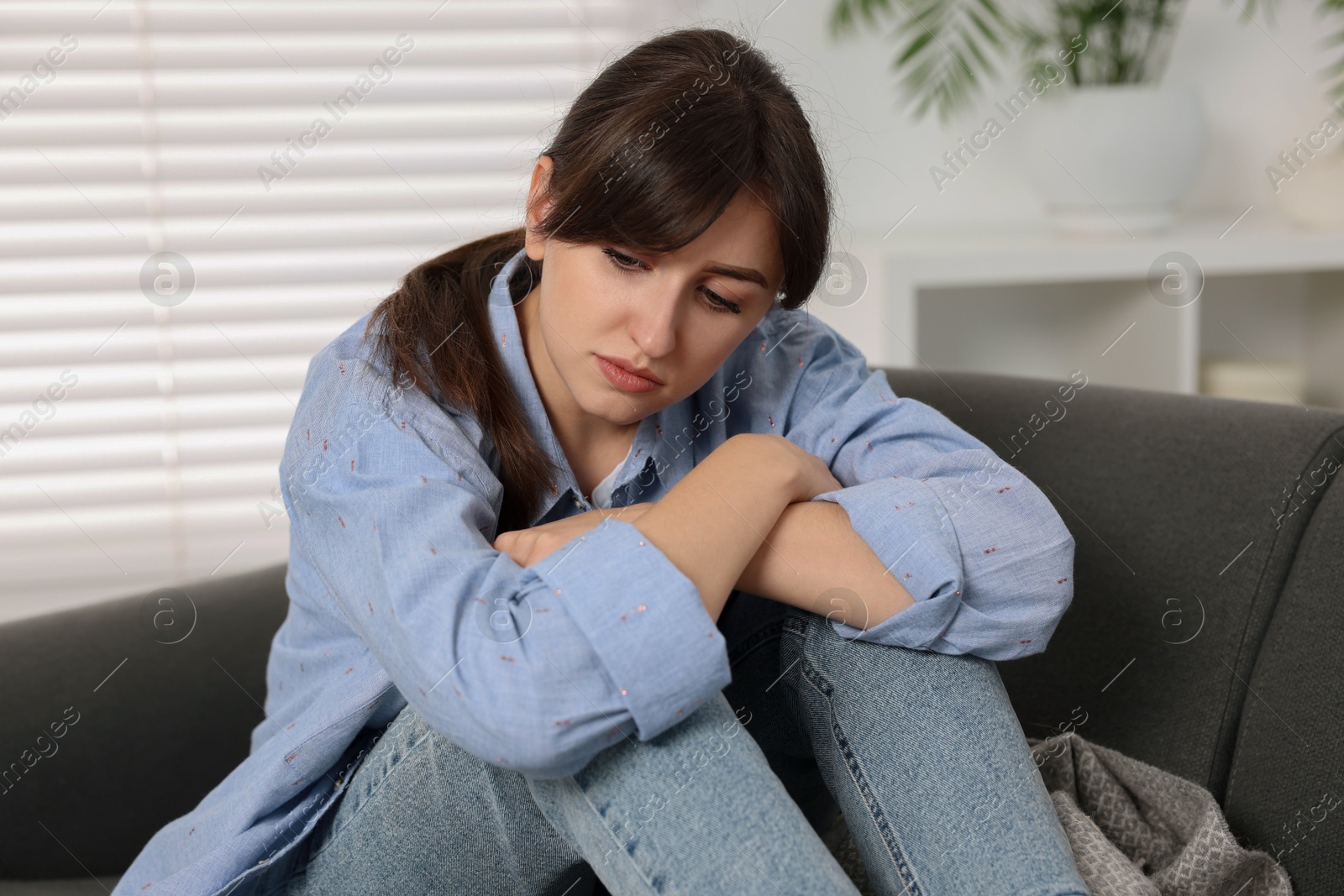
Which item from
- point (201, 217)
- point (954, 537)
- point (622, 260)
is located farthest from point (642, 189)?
point (201, 217)

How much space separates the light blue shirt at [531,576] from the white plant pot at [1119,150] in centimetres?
86

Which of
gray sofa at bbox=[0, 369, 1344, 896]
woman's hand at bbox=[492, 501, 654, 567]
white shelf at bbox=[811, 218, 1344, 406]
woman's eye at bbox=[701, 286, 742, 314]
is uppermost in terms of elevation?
woman's eye at bbox=[701, 286, 742, 314]

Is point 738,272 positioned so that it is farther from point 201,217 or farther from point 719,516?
point 201,217

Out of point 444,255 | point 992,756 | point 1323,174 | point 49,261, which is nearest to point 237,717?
point 444,255

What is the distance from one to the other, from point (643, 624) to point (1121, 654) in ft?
1.81

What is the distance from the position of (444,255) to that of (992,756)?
61cm

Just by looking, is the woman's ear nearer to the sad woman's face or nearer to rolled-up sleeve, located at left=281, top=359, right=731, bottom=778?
the sad woman's face

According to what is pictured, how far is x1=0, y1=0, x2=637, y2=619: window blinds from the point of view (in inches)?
69.2

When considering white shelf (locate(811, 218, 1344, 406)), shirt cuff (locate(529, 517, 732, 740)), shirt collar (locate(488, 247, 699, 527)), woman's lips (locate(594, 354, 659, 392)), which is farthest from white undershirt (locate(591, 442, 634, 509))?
white shelf (locate(811, 218, 1344, 406))

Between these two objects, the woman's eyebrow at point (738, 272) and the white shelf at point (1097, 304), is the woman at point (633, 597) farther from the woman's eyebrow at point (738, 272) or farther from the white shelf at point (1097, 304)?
the white shelf at point (1097, 304)

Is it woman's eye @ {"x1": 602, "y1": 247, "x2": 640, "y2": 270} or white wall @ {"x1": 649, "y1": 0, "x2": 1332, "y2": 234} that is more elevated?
woman's eye @ {"x1": 602, "y1": 247, "x2": 640, "y2": 270}

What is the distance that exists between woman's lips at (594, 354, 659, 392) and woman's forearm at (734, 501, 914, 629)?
14 cm

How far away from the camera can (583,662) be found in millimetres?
651

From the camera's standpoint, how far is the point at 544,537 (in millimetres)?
758
